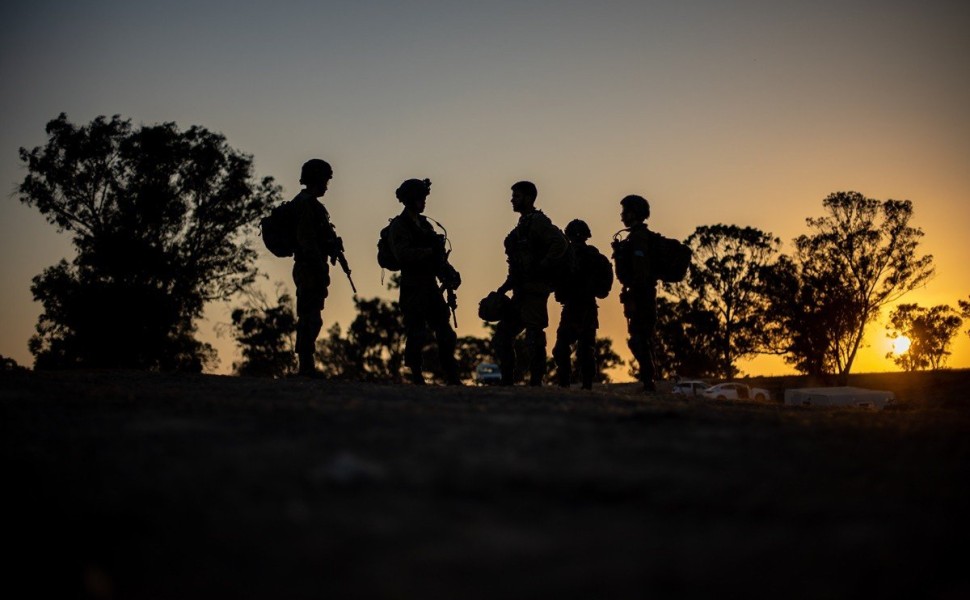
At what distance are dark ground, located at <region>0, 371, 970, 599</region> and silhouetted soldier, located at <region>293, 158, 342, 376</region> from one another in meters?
5.77

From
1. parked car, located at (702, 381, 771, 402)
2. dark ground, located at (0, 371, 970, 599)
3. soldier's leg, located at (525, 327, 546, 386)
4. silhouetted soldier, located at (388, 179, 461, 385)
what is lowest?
dark ground, located at (0, 371, 970, 599)

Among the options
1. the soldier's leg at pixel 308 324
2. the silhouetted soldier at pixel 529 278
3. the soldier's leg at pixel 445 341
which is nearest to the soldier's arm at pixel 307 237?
the soldier's leg at pixel 308 324

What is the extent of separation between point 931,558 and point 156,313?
101 feet

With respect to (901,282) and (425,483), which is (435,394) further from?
(901,282)

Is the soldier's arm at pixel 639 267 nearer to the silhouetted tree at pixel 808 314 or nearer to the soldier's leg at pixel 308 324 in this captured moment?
the soldier's leg at pixel 308 324

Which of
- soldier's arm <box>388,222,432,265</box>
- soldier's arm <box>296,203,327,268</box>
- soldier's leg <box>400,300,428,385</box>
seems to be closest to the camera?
soldier's arm <box>388,222,432,265</box>

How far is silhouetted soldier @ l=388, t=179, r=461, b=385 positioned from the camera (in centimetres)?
962

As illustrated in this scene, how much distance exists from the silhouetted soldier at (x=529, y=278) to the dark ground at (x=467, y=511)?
619 cm

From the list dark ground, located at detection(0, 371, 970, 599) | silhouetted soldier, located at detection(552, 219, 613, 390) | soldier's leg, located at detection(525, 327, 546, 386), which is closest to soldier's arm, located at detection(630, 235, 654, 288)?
silhouetted soldier, located at detection(552, 219, 613, 390)

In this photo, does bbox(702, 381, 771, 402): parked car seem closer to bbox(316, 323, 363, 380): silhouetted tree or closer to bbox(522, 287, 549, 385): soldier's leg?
bbox(522, 287, 549, 385): soldier's leg

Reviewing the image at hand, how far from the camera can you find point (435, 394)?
20.7 feet

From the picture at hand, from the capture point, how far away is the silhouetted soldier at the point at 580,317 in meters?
10.2

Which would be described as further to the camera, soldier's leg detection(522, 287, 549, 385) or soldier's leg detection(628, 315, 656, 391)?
soldier's leg detection(522, 287, 549, 385)

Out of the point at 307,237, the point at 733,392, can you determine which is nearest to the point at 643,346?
the point at 307,237
